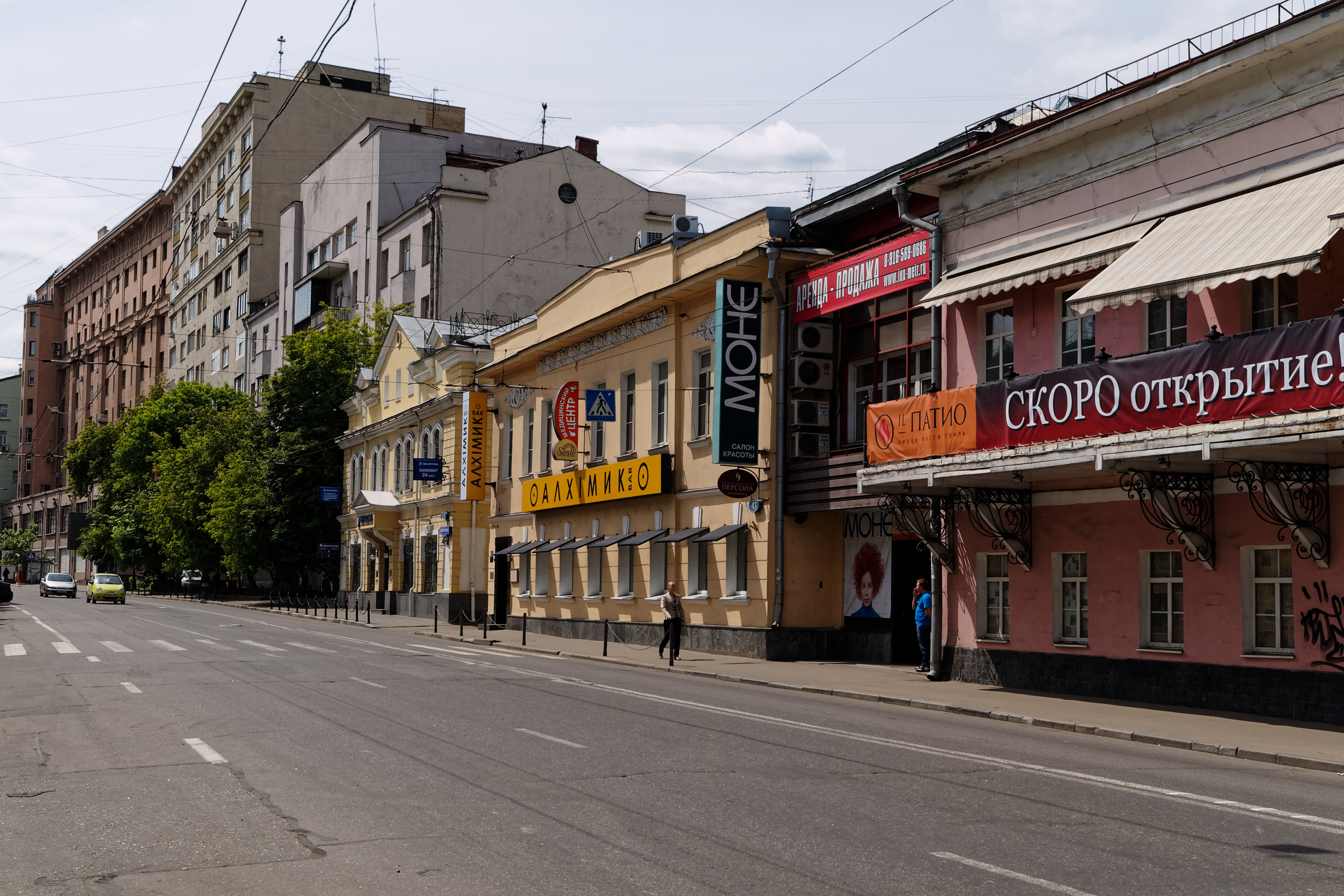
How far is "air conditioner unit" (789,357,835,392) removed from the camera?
27.5 meters

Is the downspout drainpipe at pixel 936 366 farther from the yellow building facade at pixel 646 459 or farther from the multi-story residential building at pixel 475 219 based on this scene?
the multi-story residential building at pixel 475 219

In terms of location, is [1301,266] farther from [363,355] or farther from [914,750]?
[363,355]

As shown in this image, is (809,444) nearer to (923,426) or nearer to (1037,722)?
(923,426)

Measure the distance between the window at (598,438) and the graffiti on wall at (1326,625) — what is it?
21.7m

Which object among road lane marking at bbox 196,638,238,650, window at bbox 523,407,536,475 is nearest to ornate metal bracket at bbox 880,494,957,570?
road lane marking at bbox 196,638,238,650

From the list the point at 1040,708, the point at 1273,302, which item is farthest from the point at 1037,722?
the point at 1273,302

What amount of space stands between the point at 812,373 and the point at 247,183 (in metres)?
67.9

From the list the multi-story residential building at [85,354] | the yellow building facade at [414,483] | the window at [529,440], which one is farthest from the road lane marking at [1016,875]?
the multi-story residential building at [85,354]

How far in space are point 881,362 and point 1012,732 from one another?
11.5 m

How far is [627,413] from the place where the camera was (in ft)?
114

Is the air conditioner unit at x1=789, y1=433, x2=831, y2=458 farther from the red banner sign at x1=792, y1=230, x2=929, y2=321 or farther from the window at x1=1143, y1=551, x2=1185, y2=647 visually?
the window at x1=1143, y1=551, x2=1185, y2=647

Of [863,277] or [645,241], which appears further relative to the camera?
[645,241]

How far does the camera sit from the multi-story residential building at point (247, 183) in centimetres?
8019

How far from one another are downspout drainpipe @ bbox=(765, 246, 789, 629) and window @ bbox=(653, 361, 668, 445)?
5198 millimetres
